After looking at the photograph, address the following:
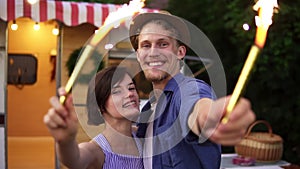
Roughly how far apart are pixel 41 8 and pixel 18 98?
428cm

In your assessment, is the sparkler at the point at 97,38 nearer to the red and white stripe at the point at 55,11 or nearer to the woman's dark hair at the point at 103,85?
the woman's dark hair at the point at 103,85

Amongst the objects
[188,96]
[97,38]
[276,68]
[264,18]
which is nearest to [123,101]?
[188,96]

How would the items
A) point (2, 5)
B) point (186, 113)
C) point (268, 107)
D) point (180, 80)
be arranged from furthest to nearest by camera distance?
point (268, 107)
point (2, 5)
point (180, 80)
point (186, 113)

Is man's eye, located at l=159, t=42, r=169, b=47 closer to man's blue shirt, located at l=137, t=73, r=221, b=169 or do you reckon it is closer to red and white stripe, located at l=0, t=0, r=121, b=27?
man's blue shirt, located at l=137, t=73, r=221, b=169

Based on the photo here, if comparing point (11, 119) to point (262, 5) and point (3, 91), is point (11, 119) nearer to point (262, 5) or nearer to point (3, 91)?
point (3, 91)

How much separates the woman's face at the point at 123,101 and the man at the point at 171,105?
0.06m

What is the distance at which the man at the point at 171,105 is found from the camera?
1540mm

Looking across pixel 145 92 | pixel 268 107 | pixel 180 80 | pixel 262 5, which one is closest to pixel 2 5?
pixel 145 92

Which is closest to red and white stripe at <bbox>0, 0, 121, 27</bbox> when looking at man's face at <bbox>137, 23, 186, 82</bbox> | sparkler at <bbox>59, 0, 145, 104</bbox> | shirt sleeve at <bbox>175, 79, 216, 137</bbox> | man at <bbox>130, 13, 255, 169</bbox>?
sparkler at <bbox>59, 0, 145, 104</bbox>

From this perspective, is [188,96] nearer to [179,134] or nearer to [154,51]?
[179,134]

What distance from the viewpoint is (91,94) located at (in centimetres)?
224

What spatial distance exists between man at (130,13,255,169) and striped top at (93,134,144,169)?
0.20 ft

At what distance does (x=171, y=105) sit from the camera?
1751 mm

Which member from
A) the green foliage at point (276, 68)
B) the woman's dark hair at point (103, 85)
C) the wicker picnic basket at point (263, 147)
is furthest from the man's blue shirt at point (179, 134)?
the green foliage at point (276, 68)
